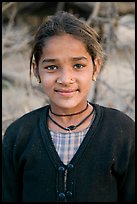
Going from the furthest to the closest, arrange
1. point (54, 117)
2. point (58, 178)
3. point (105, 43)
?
point (105, 43) → point (54, 117) → point (58, 178)

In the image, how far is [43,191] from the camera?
147 centimetres

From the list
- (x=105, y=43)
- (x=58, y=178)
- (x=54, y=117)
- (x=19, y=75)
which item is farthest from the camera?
(x=19, y=75)

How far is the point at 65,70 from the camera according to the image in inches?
55.8

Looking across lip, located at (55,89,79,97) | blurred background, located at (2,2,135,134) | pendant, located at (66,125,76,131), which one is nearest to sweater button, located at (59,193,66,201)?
pendant, located at (66,125,76,131)

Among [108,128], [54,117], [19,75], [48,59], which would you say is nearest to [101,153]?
[108,128]

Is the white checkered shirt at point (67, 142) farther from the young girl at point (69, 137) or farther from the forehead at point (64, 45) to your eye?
the forehead at point (64, 45)

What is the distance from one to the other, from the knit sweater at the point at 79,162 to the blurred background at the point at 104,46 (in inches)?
60.3

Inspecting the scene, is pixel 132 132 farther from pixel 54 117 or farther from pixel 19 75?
pixel 19 75

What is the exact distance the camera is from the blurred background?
3.31 meters

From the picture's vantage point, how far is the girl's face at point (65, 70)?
1.42 meters

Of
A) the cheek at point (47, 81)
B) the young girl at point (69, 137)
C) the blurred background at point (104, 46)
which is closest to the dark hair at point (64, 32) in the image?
the young girl at point (69, 137)

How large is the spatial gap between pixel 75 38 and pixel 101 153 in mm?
436

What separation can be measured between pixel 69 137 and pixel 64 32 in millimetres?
394

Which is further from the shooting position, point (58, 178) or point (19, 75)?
point (19, 75)
